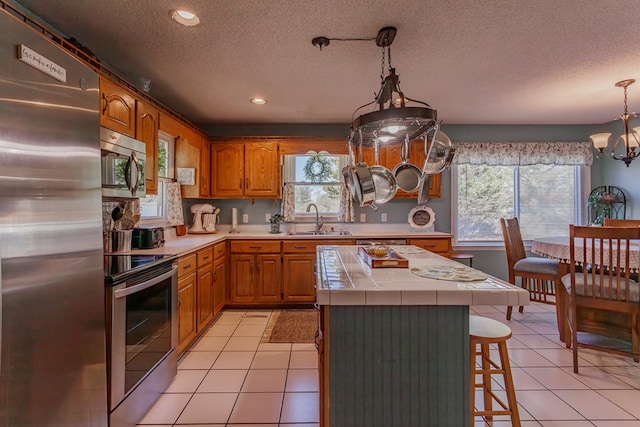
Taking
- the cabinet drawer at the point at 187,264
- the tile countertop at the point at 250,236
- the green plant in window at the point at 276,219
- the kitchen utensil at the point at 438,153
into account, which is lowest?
the cabinet drawer at the point at 187,264

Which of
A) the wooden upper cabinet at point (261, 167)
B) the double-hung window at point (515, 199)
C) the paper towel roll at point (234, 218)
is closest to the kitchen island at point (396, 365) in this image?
the wooden upper cabinet at point (261, 167)

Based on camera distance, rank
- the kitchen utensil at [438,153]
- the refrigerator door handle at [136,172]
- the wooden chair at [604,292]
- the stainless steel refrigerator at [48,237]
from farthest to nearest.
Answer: the wooden chair at [604,292], the refrigerator door handle at [136,172], the kitchen utensil at [438,153], the stainless steel refrigerator at [48,237]

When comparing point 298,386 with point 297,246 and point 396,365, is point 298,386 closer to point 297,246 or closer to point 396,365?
point 396,365

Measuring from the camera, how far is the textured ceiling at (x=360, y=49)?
1.89m

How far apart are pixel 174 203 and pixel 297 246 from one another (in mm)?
1431

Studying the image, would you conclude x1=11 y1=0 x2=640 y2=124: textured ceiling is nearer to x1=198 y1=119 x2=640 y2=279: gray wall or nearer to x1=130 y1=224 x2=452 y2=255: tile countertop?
x1=198 y1=119 x2=640 y2=279: gray wall

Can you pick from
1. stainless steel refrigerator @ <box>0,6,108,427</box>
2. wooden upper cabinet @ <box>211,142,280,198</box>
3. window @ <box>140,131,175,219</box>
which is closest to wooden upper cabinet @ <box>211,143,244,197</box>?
wooden upper cabinet @ <box>211,142,280,198</box>

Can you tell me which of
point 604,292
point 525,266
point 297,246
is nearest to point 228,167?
point 297,246

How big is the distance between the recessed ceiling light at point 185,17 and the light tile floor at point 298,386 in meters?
2.35

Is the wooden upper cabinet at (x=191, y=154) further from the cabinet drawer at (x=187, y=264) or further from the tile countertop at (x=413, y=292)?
the tile countertop at (x=413, y=292)

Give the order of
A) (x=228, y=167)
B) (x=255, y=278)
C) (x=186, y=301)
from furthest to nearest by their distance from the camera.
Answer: (x=228, y=167) → (x=255, y=278) → (x=186, y=301)

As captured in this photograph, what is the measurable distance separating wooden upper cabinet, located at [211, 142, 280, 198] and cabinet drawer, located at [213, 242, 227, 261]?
2.59 ft

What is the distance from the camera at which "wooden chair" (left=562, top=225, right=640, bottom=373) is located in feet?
7.57

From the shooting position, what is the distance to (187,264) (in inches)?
103
